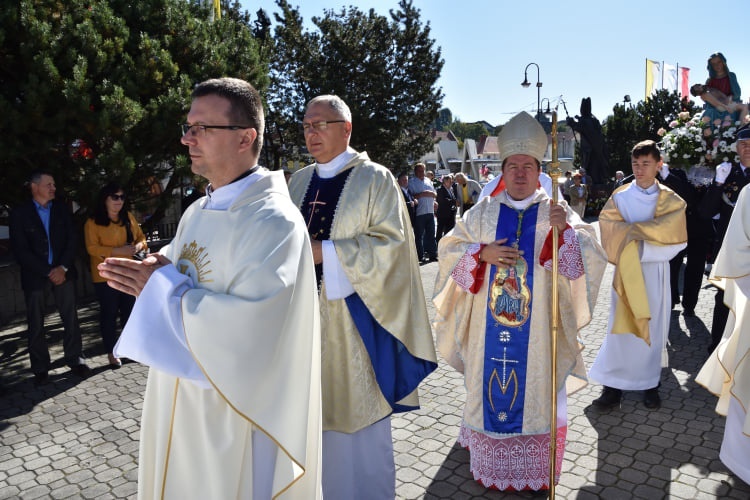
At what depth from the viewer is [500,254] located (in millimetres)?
3580

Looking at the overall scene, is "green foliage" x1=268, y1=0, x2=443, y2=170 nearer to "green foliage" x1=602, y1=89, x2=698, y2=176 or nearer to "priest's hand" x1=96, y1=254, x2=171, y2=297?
"priest's hand" x1=96, y1=254, x2=171, y2=297

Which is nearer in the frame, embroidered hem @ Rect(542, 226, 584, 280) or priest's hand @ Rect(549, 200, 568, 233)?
priest's hand @ Rect(549, 200, 568, 233)

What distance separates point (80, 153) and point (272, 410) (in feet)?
23.1

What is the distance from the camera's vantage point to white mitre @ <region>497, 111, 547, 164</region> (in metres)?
3.61

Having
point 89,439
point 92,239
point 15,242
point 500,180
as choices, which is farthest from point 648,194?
point 15,242

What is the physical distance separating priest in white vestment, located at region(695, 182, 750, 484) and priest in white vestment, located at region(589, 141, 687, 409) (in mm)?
797

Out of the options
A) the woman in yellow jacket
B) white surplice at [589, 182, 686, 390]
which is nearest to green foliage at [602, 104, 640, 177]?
white surplice at [589, 182, 686, 390]

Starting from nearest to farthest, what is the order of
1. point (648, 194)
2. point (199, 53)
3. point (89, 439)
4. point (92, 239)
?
point (89, 439) → point (648, 194) → point (92, 239) → point (199, 53)

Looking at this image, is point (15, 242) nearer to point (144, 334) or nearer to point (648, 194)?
point (144, 334)

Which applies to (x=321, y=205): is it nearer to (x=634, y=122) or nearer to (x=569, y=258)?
(x=569, y=258)

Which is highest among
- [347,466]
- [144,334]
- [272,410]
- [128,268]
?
[128,268]

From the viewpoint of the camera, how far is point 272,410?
195cm

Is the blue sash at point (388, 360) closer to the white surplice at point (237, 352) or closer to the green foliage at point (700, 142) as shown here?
the white surplice at point (237, 352)

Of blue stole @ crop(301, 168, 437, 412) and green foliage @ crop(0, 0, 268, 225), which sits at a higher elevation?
green foliage @ crop(0, 0, 268, 225)
